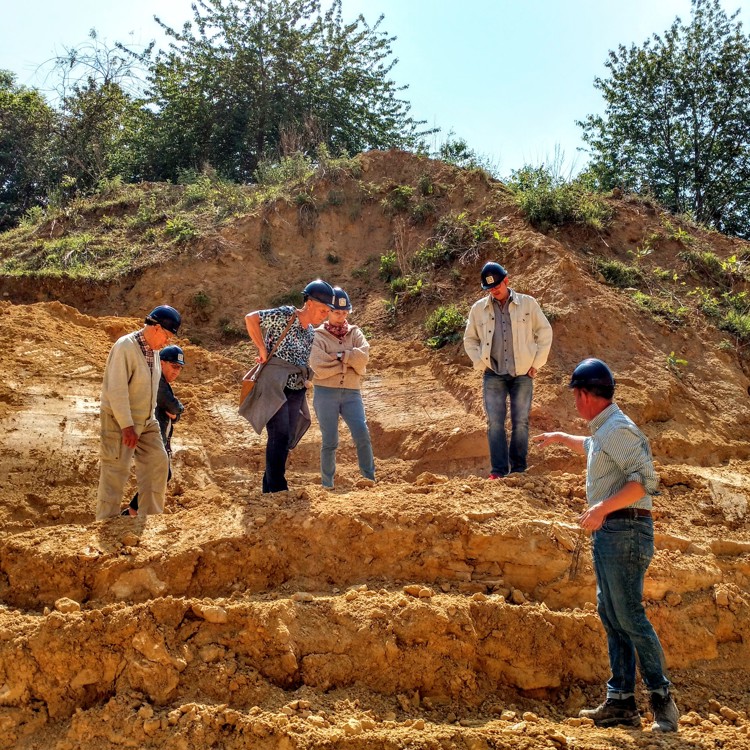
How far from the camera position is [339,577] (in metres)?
5.23

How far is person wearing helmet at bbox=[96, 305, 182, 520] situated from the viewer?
225 inches

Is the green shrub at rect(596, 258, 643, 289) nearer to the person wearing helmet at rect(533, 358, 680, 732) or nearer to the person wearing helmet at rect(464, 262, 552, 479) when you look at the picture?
the person wearing helmet at rect(464, 262, 552, 479)

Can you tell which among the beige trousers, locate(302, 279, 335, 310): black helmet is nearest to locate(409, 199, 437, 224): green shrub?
locate(302, 279, 335, 310): black helmet

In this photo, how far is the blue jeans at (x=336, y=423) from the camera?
6.70m

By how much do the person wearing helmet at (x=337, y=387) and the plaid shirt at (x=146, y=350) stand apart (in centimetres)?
129

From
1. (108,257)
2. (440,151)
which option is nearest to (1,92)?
(108,257)

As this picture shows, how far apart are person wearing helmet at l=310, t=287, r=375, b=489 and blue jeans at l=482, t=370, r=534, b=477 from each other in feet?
3.34

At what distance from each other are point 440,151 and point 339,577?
1014cm

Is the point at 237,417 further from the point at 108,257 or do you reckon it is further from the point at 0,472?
the point at 108,257

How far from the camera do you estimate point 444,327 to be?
964 cm

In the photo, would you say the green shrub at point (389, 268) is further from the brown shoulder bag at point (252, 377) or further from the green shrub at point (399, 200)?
the brown shoulder bag at point (252, 377)

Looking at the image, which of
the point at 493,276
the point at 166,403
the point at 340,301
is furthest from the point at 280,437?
the point at 493,276

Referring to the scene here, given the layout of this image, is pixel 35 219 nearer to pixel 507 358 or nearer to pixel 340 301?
pixel 340 301

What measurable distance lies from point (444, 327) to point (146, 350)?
4.46 meters
